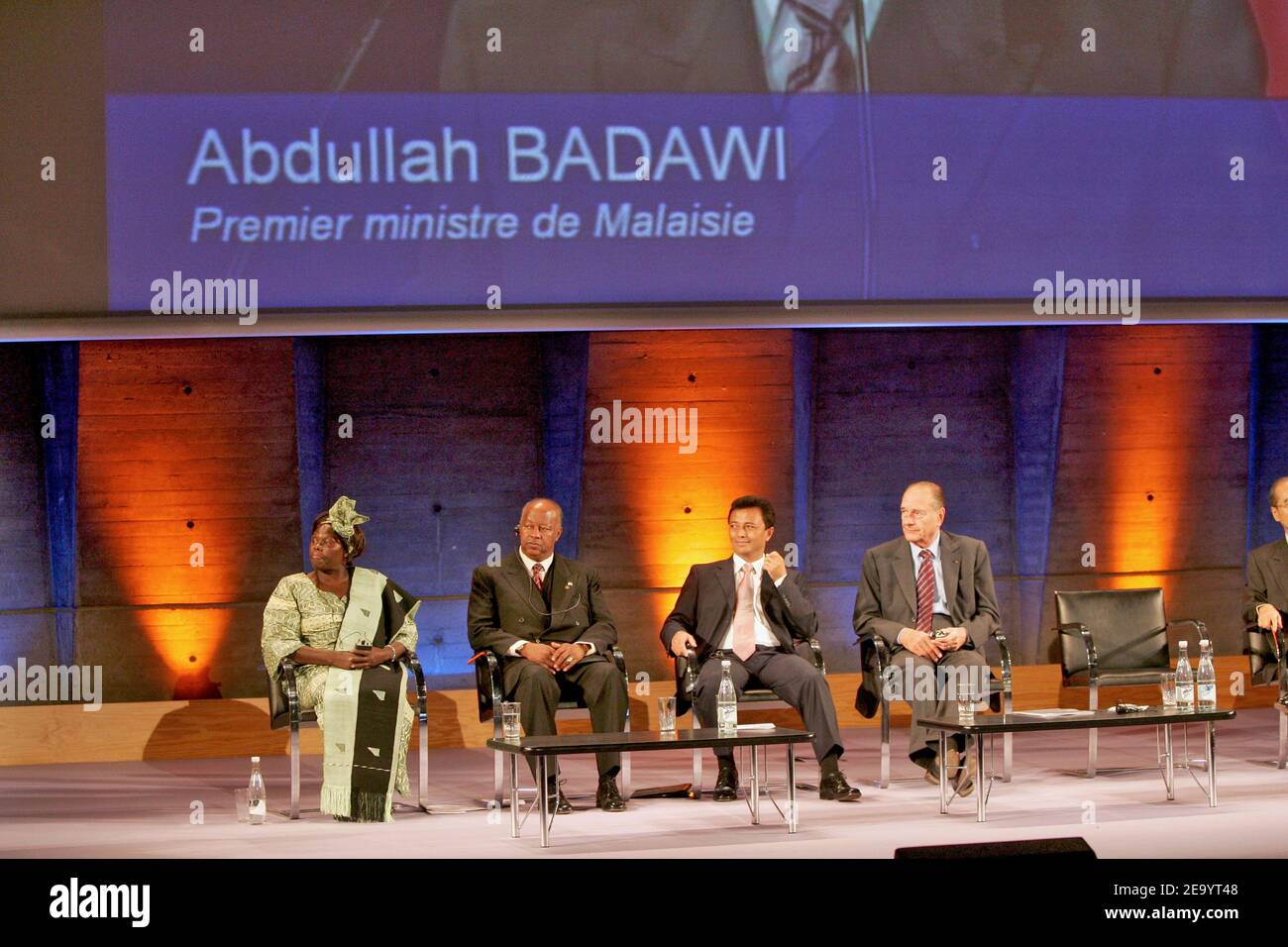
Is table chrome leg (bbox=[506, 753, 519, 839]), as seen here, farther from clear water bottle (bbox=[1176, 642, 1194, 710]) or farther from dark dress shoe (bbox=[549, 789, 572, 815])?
clear water bottle (bbox=[1176, 642, 1194, 710])

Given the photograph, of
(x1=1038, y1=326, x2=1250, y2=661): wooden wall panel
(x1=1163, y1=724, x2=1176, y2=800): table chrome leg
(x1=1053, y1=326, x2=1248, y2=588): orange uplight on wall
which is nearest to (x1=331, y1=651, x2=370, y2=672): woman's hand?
(x1=1163, y1=724, x2=1176, y2=800): table chrome leg

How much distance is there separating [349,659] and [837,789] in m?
1.74

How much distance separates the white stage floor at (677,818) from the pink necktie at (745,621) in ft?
1.94

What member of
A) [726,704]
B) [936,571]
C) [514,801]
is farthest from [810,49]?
[514,801]

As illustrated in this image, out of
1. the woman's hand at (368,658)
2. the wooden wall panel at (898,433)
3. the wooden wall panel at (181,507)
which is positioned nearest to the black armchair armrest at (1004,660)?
the wooden wall panel at (898,433)

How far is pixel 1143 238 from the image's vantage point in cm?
688

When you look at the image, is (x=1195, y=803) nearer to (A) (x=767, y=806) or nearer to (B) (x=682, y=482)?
(A) (x=767, y=806)

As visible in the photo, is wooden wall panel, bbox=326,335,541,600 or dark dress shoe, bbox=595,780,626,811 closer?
dark dress shoe, bbox=595,780,626,811

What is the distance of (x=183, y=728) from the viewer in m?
6.75

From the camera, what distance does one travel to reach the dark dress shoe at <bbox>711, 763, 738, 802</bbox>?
530cm

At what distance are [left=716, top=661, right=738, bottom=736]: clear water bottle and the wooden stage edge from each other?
5.24 ft

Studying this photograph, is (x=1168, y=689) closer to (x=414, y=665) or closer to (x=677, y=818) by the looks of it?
(x=677, y=818)
